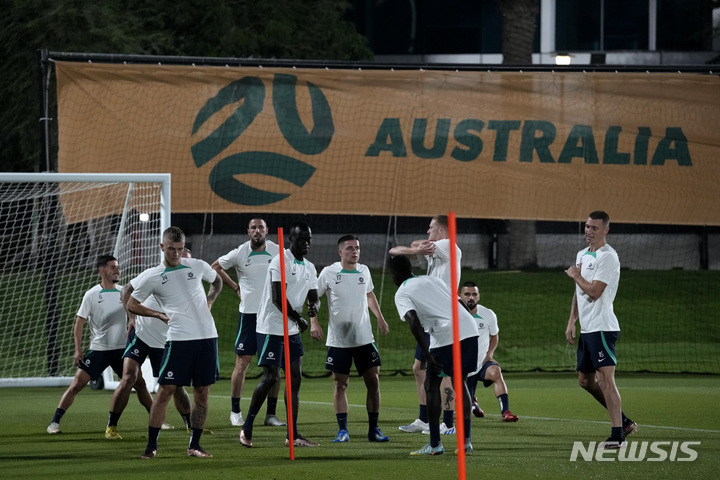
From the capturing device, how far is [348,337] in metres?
10.4

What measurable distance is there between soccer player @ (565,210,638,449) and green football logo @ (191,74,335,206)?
822cm

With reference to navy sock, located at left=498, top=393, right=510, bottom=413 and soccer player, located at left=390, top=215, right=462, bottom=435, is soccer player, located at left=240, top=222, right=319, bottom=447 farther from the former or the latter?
navy sock, located at left=498, top=393, right=510, bottom=413

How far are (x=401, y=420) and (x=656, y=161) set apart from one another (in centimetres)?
787

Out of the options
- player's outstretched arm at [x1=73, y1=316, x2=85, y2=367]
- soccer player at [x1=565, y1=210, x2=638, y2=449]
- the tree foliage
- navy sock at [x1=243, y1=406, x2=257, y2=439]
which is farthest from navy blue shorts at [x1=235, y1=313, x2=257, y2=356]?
the tree foliage

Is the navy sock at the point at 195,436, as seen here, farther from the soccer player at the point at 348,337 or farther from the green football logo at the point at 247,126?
the green football logo at the point at 247,126

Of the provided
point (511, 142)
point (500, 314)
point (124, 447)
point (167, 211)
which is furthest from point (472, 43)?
point (124, 447)

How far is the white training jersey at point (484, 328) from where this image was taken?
1166cm

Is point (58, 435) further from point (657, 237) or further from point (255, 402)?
point (657, 237)

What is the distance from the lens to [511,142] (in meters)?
17.6

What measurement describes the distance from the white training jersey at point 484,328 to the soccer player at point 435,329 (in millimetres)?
2312

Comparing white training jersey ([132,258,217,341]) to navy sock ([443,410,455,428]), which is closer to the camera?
white training jersey ([132,258,217,341])

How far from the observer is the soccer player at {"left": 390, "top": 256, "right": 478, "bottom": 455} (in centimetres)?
919

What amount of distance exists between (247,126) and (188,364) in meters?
8.76

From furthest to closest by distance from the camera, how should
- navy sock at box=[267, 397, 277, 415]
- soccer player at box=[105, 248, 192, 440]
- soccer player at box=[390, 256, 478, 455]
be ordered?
navy sock at box=[267, 397, 277, 415] < soccer player at box=[105, 248, 192, 440] < soccer player at box=[390, 256, 478, 455]
